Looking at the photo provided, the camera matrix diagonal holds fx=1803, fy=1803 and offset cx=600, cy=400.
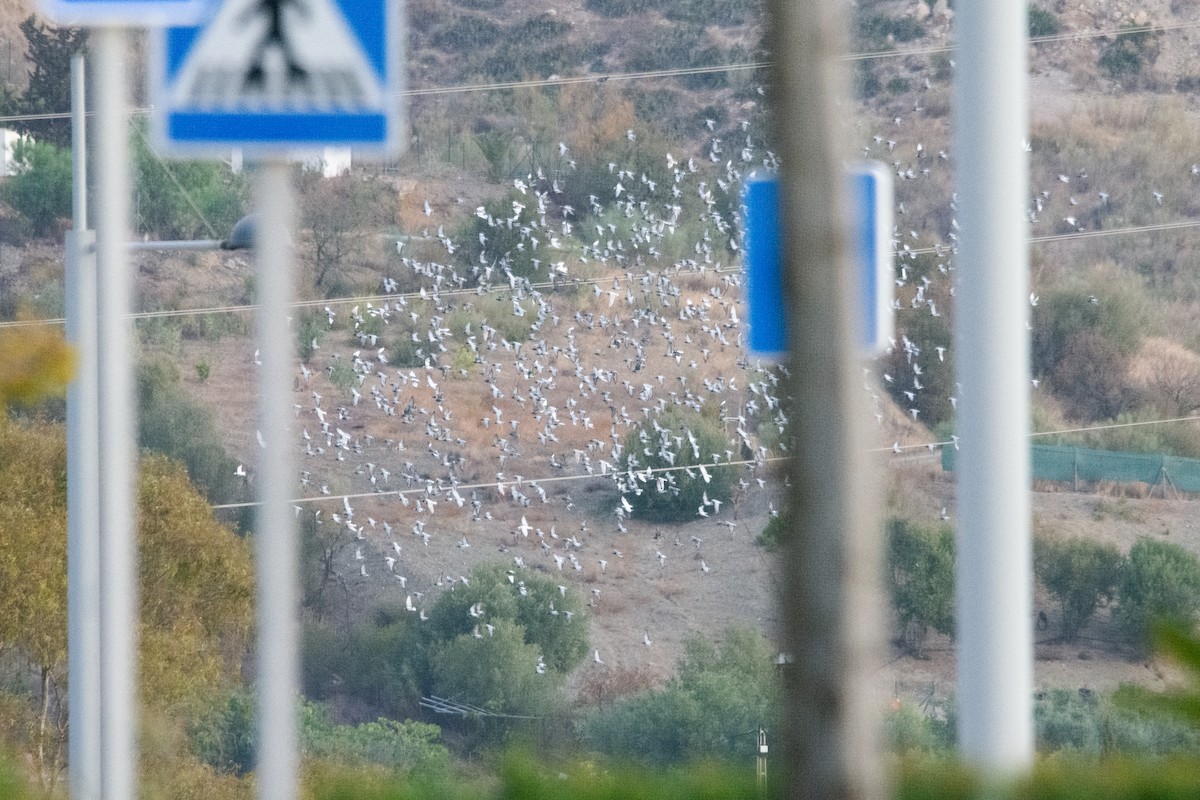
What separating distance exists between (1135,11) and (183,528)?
117 ft

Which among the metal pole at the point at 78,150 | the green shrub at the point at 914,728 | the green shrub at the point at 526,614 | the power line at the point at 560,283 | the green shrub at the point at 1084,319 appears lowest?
the green shrub at the point at 914,728

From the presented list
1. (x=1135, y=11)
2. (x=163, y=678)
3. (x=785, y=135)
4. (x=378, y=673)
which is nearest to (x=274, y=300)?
(x=785, y=135)

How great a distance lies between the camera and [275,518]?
9.81 ft

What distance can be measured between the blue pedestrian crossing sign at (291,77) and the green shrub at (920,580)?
35950mm

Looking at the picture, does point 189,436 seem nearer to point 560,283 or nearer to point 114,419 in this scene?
point 560,283

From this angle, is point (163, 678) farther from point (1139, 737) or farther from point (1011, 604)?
point (1011, 604)

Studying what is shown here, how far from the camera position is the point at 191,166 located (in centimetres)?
4319

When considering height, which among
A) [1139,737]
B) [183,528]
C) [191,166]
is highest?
[191,166]

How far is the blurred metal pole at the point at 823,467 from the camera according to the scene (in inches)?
94.2

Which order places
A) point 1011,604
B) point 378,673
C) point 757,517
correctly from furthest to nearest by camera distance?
1. point 757,517
2. point 378,673
3. point 1011,604

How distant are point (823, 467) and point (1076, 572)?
124 ft

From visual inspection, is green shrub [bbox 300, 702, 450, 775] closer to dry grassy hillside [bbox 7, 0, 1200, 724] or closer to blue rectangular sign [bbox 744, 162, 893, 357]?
dry grassy hillside [bbox 7, 0, 1200, 724]

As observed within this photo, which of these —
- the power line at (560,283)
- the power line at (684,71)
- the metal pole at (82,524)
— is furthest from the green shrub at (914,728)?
the metal pole at (82,524)

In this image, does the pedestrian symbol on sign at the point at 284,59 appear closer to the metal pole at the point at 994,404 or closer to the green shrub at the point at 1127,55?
the metal pole at the point at 994,404
